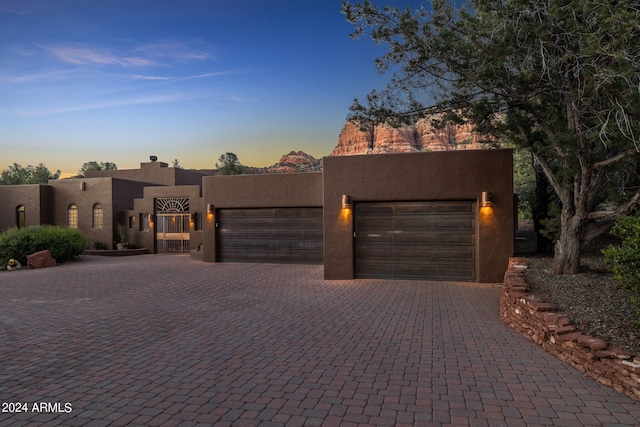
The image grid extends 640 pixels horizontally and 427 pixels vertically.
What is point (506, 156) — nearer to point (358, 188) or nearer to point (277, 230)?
point (358, 188)

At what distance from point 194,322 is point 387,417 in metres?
3.79

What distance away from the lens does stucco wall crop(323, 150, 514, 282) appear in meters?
8.92

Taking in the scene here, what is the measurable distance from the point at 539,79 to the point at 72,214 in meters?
23.2

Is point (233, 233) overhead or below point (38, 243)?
overhead

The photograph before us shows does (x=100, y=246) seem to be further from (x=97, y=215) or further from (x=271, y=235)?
(x=271, y=235)

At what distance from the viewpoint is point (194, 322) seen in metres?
5.60

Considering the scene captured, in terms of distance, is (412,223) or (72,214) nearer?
(412,223)

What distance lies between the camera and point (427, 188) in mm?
9312

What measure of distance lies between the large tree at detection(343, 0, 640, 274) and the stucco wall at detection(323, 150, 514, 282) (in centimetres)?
101

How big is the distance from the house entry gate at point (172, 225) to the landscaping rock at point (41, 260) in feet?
18.5

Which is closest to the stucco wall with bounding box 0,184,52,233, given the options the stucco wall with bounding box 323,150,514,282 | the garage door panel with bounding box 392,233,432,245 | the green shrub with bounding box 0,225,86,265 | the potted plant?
the potted plant

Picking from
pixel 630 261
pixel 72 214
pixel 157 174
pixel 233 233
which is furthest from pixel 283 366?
pixel 157 174

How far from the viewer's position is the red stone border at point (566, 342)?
3191 mm

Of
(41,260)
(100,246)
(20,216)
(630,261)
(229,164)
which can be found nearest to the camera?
(630,261)
